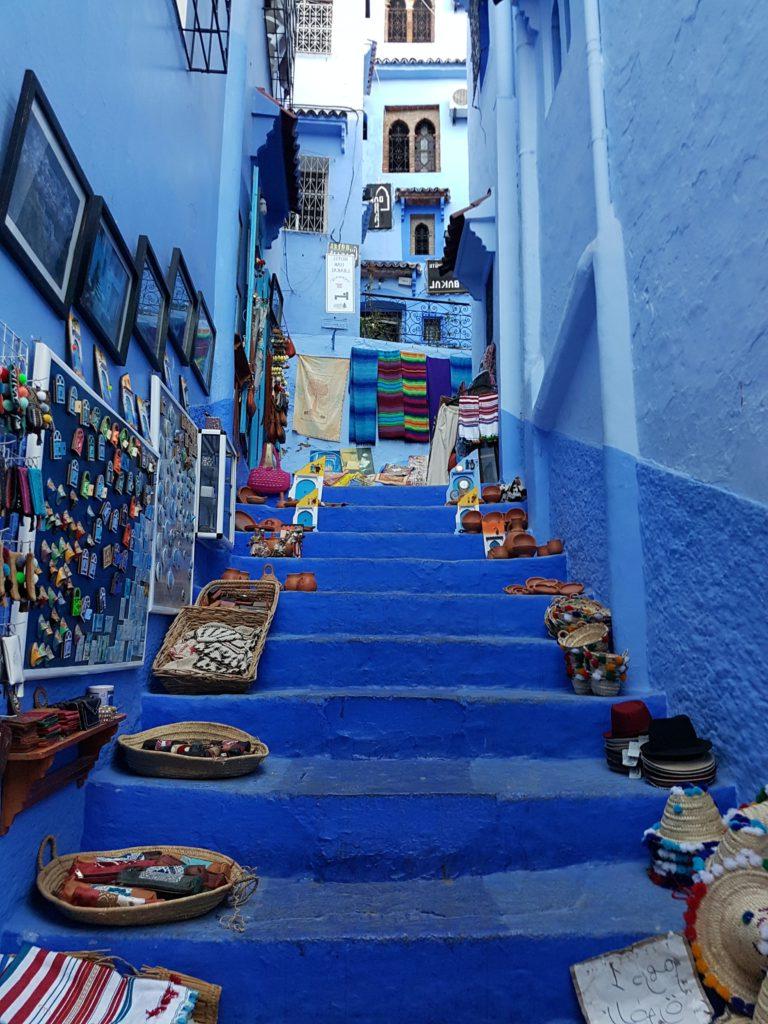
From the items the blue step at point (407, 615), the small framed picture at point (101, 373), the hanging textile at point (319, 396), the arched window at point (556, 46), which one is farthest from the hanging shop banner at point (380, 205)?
the small framed picture at point (101, 373)

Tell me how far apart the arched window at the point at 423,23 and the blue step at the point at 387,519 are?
67.4 ft

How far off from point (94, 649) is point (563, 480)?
133 inches

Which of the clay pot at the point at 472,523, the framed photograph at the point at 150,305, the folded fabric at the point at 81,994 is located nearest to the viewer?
the folded fabric at the point at 81,994

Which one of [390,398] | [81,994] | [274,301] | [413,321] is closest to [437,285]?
[413,321]

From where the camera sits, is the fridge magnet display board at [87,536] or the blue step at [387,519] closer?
the fridge magnet display board at [87,536]

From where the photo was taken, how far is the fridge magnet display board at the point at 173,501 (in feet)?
11.4

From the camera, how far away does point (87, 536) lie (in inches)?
101

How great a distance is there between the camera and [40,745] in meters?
2.02

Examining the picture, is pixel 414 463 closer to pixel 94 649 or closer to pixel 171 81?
pixel 171 81

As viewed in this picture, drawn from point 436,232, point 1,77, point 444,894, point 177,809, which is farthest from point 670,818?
point 436,232

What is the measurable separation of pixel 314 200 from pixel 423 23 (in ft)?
36.0

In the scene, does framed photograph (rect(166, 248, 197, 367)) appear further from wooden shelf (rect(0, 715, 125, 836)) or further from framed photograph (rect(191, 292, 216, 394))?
wooden shelf (rect(0, 715, 125, 836))

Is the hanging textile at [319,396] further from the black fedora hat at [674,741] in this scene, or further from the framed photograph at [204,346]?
the black fedora hat at [674,741]

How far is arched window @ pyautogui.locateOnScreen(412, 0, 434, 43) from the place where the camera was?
21.9 m
